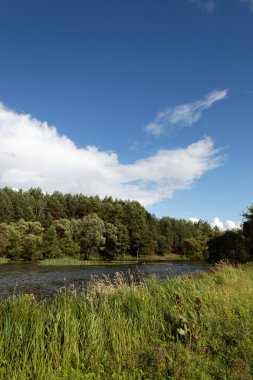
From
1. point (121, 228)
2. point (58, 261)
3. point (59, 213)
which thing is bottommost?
point (58, 261)

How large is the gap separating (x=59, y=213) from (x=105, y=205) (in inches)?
763

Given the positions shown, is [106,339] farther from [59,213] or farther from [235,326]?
[59,213]

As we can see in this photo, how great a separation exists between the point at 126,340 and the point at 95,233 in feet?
286

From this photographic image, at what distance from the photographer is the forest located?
263 feet

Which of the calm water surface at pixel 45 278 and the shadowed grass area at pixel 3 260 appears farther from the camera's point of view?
the shadowed grass area at pixel 3 260

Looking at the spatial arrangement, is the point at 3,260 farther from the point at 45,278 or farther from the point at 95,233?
the point at 45,278

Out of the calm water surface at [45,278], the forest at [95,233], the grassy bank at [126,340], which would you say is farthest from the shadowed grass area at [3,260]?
the grassy bank at [126,340]

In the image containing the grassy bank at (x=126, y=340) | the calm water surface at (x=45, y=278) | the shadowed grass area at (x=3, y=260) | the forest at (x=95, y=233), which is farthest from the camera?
the forest at (x=95, y=233)

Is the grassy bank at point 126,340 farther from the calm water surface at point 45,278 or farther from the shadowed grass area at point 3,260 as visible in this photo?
the shadowed grass area at point 3,260

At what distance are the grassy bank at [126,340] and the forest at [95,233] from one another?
4084 cm

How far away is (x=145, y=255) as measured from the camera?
4993 inches

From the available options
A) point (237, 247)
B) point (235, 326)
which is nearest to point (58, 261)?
point (237, 247)

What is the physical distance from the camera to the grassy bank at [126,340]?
7.40m

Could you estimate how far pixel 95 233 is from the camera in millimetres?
95688
